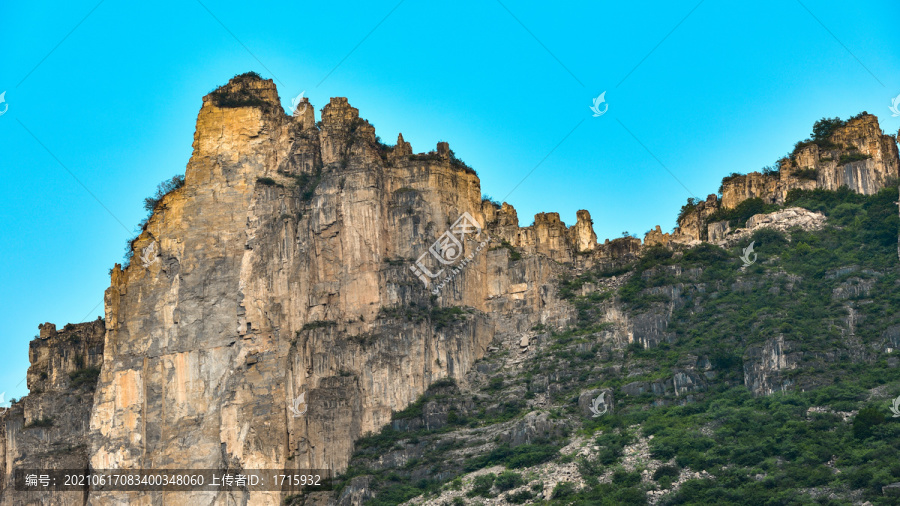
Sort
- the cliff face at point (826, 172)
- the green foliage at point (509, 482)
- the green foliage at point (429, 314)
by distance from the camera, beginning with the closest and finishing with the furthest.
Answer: the green foliage at point (509, 482), the green foliage at point (429, 314), the cliff face at point (826, 172)

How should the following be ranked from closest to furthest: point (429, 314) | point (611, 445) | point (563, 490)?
point (563, 490) → point (611, 445) → point (429, 314)

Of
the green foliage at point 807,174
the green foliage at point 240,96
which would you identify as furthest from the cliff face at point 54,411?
the green foliage at point 807,174

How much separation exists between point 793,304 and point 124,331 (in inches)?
2057

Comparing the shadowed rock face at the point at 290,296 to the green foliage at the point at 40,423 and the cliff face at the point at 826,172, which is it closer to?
the green foliage at the point at 40,423

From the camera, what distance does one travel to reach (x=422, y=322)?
114688mm

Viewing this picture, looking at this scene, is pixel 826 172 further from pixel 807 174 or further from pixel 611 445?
pixel 611 445

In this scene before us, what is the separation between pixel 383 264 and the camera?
117 metres

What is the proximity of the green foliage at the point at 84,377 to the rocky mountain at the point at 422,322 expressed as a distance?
21 cm

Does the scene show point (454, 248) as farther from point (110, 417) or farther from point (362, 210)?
point (110, 417)

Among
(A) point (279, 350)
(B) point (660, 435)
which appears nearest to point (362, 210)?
(A) point (279, 350)

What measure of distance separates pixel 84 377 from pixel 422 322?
3132 centimetres

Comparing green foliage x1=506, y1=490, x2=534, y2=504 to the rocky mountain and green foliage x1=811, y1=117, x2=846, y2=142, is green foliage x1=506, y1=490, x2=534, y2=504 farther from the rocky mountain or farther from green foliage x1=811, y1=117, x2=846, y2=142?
green foliage x1=811, y1=117, x2=846, y2=142

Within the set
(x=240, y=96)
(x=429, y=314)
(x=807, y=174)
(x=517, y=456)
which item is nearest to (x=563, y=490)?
(x=517, y=456)

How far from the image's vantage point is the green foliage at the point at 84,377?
126 meters
